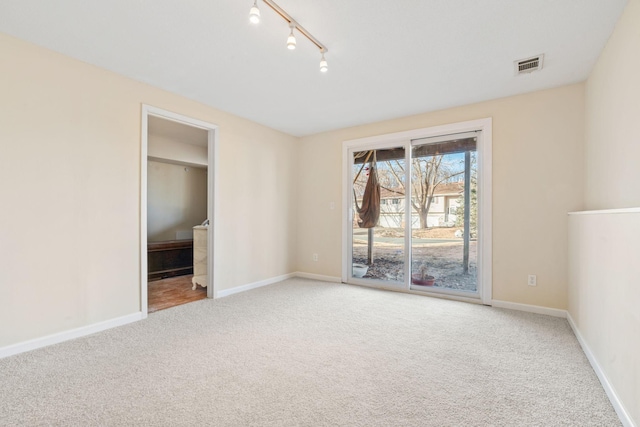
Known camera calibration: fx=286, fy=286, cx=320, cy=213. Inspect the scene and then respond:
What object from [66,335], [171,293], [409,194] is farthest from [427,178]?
[66,335]

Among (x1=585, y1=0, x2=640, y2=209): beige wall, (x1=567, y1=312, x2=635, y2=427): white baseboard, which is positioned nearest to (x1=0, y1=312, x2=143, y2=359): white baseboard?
(x1=567, y1=312, x2=635, y2=427): white baseboard

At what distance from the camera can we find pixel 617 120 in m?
→ 2.03

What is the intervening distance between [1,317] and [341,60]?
331cm

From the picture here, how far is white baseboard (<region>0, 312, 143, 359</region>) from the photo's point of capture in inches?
84.1

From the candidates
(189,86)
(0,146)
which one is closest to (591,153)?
(189,86)

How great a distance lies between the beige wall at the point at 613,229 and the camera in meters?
1.42

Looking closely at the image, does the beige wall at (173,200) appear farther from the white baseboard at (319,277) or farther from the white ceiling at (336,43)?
the white ceiling at (336,43)

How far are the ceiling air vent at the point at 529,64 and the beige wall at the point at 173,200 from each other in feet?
18.9

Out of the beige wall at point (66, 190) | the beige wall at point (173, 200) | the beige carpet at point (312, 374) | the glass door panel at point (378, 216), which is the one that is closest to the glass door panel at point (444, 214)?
the glass door panel at point (378, 216)

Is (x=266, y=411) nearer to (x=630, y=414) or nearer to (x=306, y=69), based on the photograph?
(x=630, y=414)

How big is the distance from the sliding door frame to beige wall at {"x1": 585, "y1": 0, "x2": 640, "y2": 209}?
0.89m

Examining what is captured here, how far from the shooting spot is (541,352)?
7.17 feet

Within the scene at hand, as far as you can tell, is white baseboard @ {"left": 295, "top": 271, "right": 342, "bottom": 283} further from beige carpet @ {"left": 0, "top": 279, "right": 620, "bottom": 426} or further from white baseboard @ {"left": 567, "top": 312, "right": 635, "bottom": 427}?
white baseboard @ {"left": 567, "top": 312, "right": 635, "bottom": 427}

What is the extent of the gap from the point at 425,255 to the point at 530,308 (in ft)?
4.08
